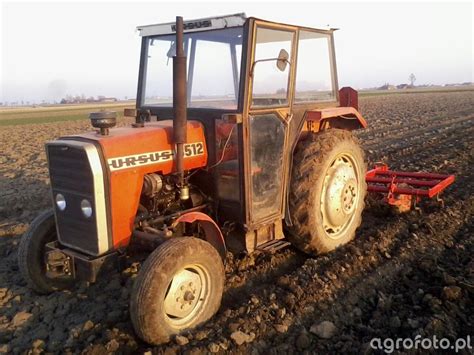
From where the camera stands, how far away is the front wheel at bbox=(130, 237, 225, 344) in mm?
3084

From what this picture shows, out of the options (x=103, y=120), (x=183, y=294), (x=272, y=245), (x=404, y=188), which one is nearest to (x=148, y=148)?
(x=103, y=120)

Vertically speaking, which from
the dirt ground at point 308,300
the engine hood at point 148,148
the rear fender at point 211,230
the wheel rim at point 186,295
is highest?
the engine hood at point 148,148

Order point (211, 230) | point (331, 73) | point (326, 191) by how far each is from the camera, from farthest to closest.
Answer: point (331, 73) < point (326, 191) < point (211, 230)

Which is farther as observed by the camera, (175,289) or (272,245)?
(272,245)

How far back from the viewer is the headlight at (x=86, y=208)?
11.3ft

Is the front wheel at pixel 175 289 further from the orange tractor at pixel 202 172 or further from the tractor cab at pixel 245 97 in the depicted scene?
the tractor cab at pixel 245 97

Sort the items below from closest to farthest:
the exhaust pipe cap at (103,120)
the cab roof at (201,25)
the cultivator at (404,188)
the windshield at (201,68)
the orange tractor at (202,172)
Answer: the orange tractor at (202,172) < the exhaust pipe cap at (103,120) < the cab roof at (201,25) < the windshield at (201,68) < the cultivator at (404,188)

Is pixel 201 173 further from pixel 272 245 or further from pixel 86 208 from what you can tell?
pixel 86 208

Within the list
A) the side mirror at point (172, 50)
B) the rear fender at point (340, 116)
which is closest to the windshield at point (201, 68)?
the side mirror at point (172, 50)

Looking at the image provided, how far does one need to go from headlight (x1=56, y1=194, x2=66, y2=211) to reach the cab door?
150 centimetres

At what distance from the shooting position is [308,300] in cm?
374

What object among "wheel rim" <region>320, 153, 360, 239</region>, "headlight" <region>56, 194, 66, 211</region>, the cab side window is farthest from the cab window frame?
"headlight" <region>56, 194, 66, 211</region>

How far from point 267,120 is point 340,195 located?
1288mm

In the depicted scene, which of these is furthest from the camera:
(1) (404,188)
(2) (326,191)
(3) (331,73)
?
(1) (404,188)
